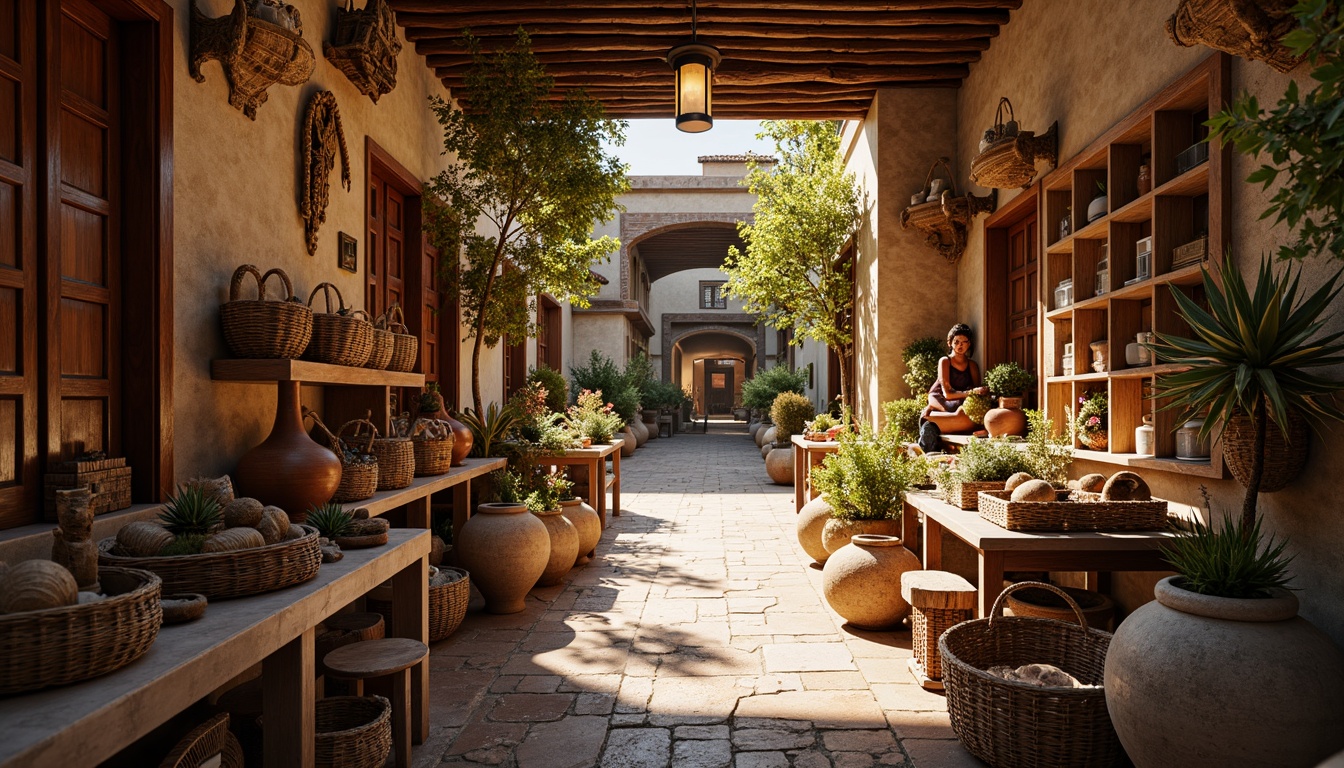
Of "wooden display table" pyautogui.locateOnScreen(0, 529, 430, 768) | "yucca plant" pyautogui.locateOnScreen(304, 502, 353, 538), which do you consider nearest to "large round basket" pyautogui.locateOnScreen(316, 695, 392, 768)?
"wooden display table" pyautogui.locateOnScreen(0, 529, 430, 768)

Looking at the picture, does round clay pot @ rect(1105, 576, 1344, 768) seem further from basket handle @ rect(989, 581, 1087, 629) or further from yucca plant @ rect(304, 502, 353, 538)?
yucca plant @ rect(304, 502, 353, 538)

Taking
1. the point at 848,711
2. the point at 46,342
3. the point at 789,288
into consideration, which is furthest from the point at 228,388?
the point at 789,288

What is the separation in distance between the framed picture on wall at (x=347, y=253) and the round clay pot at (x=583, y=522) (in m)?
2.27

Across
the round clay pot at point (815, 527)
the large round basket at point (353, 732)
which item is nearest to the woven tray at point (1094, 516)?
the round clay pot at point (815, 527)

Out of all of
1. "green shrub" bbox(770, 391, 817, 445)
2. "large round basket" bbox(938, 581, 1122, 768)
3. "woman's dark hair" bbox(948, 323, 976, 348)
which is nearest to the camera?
"large round basket" bbox(938, 581, 1122, 768)

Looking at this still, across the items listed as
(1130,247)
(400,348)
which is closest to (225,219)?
(400,348)

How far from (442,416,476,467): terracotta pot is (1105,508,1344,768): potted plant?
439 cm

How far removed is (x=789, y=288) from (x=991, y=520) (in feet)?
19.7

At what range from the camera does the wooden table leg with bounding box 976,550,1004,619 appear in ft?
11.1

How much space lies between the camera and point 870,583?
4.46 meters

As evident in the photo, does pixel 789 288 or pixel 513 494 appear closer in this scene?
pixel 513 494

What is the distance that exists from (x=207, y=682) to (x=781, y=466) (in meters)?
10.3

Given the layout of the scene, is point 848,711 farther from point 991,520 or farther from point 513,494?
point 513,494

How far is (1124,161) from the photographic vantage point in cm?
452
